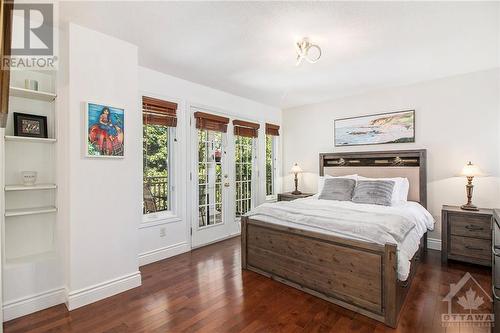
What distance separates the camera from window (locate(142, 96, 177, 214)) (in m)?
3.39

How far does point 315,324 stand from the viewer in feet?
6.71

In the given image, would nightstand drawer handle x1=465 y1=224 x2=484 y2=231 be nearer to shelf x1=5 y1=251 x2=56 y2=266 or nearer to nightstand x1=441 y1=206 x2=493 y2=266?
nightstand x1=441 y1=206 x2=493 y2=266

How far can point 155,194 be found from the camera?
3.58 metres

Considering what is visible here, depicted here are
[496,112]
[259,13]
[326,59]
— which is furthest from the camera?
[496,112]

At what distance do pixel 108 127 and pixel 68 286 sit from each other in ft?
4.88

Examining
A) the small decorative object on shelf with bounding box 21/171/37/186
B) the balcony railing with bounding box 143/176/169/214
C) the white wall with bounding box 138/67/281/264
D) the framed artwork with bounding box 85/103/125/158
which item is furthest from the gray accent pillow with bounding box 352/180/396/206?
the small decorative object on shelf with bounding box 21/171/37/186

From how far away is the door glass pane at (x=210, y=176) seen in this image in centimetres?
405

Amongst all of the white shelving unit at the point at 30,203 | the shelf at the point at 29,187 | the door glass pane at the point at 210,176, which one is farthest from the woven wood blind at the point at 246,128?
the shelf at the point at 29,187

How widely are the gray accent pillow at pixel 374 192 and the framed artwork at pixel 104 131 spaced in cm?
306

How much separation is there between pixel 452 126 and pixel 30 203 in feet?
16.7

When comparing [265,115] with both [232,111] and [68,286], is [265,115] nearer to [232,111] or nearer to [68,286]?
[232,111]

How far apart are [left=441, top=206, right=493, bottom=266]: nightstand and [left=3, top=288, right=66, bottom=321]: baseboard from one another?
428 centimetres

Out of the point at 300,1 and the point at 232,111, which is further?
the point at 232,111

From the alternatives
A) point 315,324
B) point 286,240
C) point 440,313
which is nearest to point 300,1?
point 286,240
